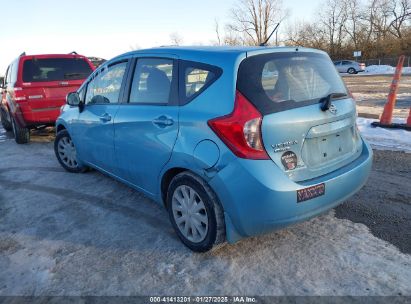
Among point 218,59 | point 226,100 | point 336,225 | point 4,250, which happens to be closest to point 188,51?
point 218,59

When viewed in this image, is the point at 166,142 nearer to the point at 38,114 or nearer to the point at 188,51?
the point at 188,51

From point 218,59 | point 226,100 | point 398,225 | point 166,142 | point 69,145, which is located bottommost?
point 398,225

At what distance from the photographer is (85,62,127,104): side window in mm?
3955

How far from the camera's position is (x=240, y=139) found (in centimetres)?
258

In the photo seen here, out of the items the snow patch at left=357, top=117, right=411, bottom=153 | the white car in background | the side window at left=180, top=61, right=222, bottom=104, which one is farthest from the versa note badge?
the white car in background

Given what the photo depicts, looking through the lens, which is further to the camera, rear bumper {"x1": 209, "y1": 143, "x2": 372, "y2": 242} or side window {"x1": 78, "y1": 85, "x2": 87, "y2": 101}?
side window {"x1": 78, "y1": 85, "x2": 87, "y2": 101}

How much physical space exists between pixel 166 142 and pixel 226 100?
2.32 feet

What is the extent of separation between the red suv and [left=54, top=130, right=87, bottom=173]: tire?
2191mm

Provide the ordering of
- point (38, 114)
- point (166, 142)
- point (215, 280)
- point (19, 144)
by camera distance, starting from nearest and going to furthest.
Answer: point (215, 280), point (166, 142), point (38, 114), point (19, 144)

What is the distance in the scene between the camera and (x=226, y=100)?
Result: 105 inches

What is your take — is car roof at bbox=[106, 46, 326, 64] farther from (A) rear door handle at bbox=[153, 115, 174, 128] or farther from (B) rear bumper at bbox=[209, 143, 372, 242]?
(B) rear bumper at bbox=[209, 143, 372, 242]

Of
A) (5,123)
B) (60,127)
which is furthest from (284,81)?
(5,123)

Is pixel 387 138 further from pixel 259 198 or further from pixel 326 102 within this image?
pixel 259 198

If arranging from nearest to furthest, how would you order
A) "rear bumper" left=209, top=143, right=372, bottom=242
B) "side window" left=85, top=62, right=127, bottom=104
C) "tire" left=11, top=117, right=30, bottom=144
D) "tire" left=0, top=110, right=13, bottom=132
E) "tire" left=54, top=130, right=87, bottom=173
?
"rear bumper" left=209, top=143, right=372, bottom=242 → "side window" left=85, top=62, right=127, bottom=104 → "tire" left=54, top=130, right=87, bottom=173 → "tire" left=11, top=117, right=30, bottom=144 → "tire" left=0, top=110, right=13, bottom=132
